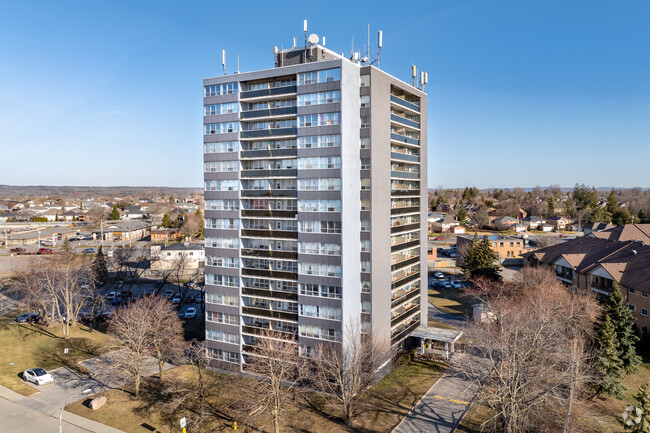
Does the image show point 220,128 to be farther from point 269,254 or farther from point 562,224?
point 562,224

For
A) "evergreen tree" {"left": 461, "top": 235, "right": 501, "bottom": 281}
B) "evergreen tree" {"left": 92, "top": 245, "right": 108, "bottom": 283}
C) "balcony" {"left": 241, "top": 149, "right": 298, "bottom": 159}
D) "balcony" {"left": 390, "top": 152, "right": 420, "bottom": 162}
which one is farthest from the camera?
"evergreen tree" {"left": 92, "top": 245, "right": 108, "bottom": 283}

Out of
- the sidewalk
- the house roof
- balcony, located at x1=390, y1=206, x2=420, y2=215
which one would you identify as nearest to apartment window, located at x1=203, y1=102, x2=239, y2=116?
balcony, located at x1=390, y1=206, x2=420, y2=215

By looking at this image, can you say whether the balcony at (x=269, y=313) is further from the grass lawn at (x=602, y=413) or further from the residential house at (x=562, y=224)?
the residential house at (x=562, y=224)

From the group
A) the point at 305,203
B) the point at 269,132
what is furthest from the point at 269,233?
the point at 269,132

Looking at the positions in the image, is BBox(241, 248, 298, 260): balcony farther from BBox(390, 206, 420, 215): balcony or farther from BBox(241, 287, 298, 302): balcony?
BBox(390, 206, 420, 215): balcony

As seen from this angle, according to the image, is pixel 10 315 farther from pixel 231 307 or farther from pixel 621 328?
pixel 621 328

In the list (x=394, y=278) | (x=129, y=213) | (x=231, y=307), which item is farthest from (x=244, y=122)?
(x=129, y=213)

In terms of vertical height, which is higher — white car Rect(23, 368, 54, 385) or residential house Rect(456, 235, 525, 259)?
residential house Rect(456, 235, 525, 259)
